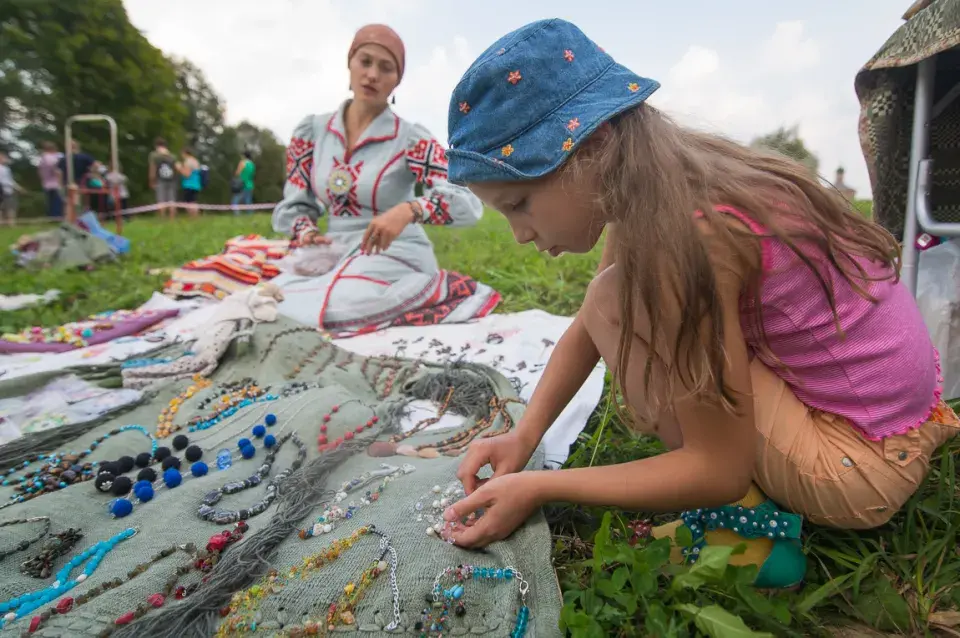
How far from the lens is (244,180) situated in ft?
43.4

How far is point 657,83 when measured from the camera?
1.03m

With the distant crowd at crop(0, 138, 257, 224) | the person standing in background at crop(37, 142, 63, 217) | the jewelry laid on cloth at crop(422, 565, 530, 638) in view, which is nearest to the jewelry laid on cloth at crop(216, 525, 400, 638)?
the jewelry laid on cloth at crop(422, 565, 530, 638)

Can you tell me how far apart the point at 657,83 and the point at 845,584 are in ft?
3.19

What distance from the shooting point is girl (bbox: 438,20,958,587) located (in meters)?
0.94

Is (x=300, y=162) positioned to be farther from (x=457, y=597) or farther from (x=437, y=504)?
(x=457, y=597)

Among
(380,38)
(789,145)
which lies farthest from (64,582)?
(380,38)

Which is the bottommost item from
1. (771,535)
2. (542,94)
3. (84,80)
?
(771,535)

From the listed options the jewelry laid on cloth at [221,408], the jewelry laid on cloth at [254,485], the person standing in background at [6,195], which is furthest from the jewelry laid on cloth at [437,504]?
the person standing in background at [6,195]

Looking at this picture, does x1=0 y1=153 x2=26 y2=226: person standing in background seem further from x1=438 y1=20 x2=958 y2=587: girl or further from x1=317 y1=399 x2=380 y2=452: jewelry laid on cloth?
x1=438 y1=20 x2=958 y2=587: girl

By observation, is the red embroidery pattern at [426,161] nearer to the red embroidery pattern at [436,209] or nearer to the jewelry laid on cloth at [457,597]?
the red embroidery pattern at [436,209]

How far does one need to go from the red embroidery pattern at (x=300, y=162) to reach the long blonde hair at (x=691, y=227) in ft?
9.05

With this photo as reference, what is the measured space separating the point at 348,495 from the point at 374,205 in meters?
2.14

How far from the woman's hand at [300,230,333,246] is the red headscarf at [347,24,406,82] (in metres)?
0.97

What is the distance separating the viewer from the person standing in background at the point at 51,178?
11.1 meters
